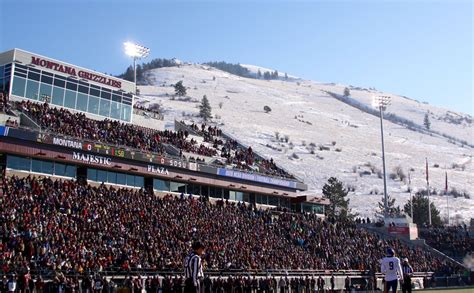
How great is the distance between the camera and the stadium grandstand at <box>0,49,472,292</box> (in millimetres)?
37594

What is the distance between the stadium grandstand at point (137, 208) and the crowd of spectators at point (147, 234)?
0.11 m

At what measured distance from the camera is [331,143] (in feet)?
489

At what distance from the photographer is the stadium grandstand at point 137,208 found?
3759 centimetres

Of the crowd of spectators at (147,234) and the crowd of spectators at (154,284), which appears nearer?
the crowd of spectators at (154,284)

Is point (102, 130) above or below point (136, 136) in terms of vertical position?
below

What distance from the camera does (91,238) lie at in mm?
39312

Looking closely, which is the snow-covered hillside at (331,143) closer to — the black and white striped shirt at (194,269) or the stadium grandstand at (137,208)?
the stadium grandstand at (137,208)

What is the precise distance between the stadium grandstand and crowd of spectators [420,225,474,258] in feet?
0.71

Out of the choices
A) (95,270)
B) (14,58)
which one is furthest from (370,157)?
(95,270)

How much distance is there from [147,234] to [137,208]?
3.65m

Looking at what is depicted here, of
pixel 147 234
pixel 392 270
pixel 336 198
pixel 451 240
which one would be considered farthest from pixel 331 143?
pixel 392 270

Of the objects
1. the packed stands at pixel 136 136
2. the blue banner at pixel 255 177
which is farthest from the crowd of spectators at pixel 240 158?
the blue banner at pixel 255 177

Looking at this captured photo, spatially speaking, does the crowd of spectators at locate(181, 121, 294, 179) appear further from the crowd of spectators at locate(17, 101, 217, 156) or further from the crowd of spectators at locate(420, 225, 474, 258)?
the crowd of spectators at locate(420, 225, 474, 258)

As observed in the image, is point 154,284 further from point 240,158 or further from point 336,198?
point 336,198
